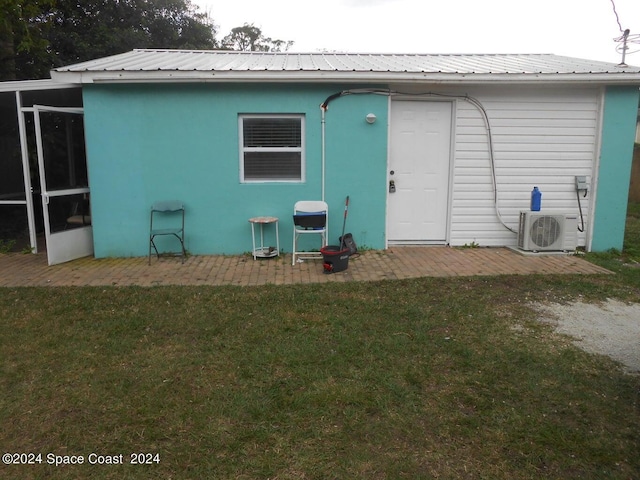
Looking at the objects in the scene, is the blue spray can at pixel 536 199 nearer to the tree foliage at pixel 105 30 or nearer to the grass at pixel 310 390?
the grass at pixel 310 390

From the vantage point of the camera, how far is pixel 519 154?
750 centimetres

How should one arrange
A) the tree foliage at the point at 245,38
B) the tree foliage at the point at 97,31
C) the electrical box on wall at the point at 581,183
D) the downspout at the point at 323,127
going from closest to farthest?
the downspout at the point at 323,127, the electrical box on wall at the point at 581,183, the tree foliage at the point at 97,31, the tree foliage at the point at 245,38

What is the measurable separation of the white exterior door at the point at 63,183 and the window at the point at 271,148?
8.09ft

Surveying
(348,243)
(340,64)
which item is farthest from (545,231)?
(340,64)

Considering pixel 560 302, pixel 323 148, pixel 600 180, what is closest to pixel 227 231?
pixel 323 148

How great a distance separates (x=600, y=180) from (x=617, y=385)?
16.5ft

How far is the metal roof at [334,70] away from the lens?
21.6 feet

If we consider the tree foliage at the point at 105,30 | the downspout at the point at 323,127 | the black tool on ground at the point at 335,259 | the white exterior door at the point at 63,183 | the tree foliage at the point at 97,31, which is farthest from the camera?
the tree foliage at the point at 105,30

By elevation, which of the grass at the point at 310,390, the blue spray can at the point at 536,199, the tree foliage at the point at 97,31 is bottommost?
the grass at the point at 310,390

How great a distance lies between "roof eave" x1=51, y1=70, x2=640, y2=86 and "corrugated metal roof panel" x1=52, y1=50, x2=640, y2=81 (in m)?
0.02

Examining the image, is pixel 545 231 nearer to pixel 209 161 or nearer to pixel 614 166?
pixel 614 166

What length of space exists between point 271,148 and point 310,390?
4558 millimetres

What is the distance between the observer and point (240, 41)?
3034 cm

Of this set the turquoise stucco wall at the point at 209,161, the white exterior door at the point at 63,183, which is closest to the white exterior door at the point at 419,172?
the turquoise stucco wall at the point at 209,161
